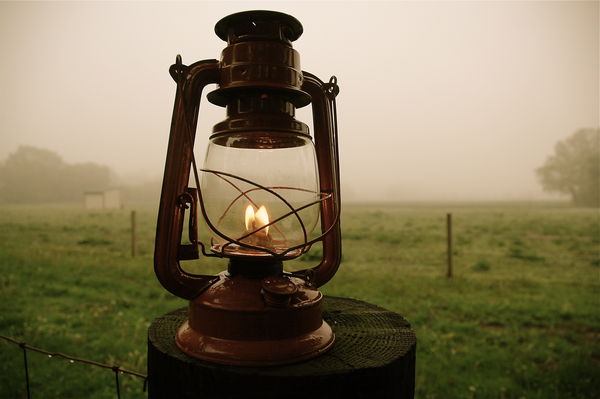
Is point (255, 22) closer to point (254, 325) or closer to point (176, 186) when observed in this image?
point (176, 186)

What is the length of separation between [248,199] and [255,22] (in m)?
0.58

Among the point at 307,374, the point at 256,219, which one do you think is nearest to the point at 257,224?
the point at 256,219

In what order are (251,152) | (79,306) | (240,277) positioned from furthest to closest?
1. (79,306)
2. (251,152)
3. (240,277)

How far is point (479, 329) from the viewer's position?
5324 millimetres

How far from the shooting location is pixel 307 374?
3.95 feet

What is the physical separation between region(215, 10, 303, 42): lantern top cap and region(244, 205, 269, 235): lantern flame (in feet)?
1.85

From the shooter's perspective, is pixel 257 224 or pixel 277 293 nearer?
pixel 277 293

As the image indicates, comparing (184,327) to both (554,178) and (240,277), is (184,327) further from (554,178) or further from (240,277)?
(554,178)

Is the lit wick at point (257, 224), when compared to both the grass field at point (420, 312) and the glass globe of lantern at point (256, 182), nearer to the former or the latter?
the glass globe of lantern at point (256, 182)

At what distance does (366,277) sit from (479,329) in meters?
2.78

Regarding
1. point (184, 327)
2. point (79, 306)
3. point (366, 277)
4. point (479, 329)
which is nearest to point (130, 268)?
point (79, 306)

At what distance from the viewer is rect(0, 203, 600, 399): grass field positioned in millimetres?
3881

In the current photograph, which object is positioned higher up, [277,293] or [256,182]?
[256,182]

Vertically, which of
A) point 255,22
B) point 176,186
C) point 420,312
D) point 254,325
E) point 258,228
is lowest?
point 420,312
